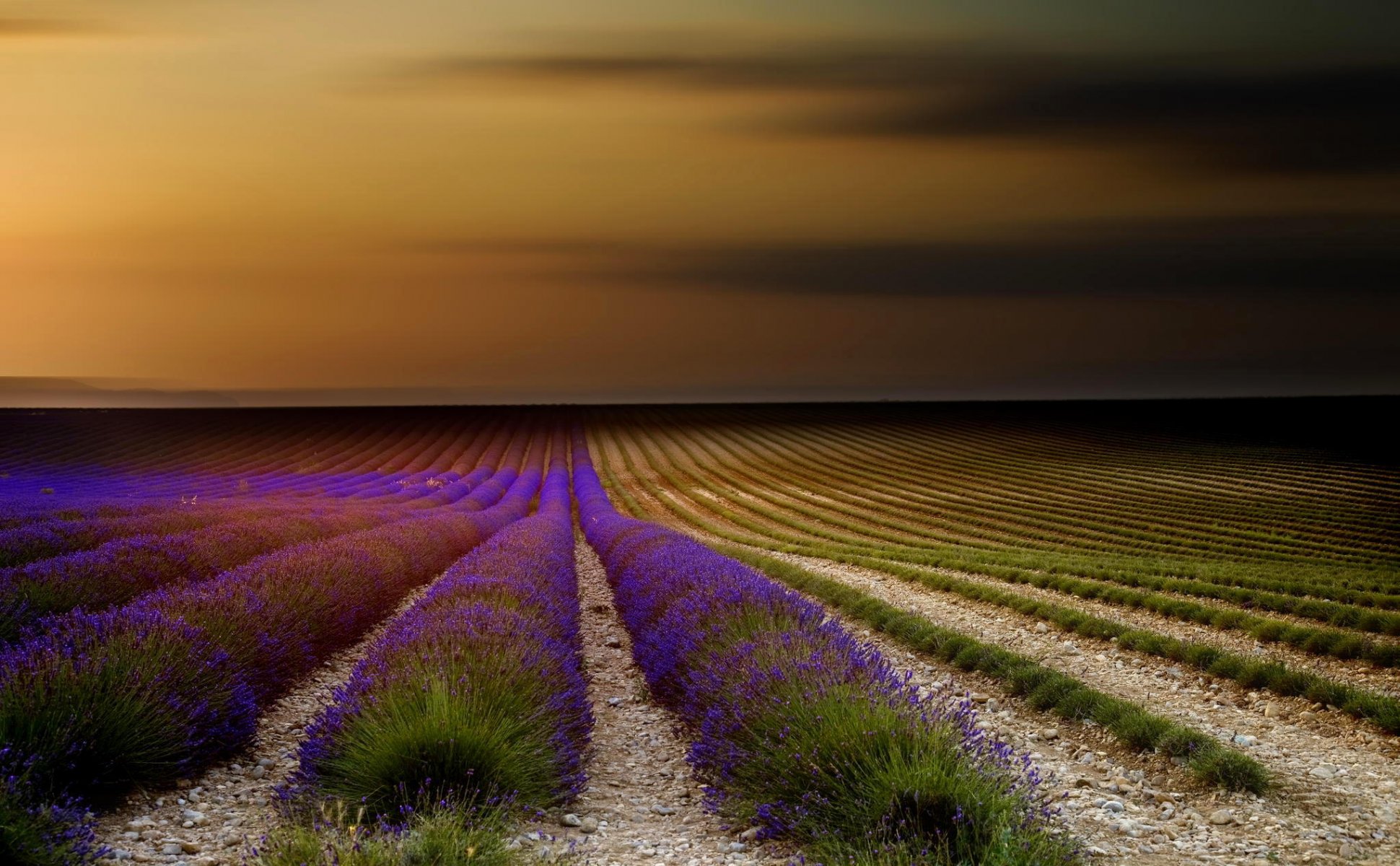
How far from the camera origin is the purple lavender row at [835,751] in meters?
3.65

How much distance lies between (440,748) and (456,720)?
170 mm

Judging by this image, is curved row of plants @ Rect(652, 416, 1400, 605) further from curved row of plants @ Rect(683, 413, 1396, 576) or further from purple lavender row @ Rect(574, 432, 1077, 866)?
purple lavender row @ Rect(574, 432, 1077, 866)

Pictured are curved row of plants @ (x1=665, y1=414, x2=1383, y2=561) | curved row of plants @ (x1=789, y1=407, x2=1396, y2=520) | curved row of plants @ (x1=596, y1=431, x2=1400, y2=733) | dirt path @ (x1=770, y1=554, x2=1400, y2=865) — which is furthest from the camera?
curved row of plants @ (x1=789, y1=407, x2=1396, y2=520)

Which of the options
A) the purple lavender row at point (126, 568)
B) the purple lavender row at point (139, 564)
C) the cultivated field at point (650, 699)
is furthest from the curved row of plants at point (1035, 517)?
the purple lavender row at point (126, 568)

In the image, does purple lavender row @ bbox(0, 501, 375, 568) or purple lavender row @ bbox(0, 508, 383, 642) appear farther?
purple lavender row @ bbox(0, 501, 375, 568)

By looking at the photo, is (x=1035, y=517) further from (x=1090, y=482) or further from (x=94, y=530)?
(x=94, y=530)

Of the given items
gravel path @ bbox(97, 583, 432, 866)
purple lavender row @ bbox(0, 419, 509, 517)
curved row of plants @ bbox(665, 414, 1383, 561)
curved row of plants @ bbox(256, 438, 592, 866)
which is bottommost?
curved row of plants @ bbox(665, 414, 1383, 561)

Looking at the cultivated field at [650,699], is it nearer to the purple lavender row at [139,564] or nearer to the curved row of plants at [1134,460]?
the purple lavender row at [139,564]

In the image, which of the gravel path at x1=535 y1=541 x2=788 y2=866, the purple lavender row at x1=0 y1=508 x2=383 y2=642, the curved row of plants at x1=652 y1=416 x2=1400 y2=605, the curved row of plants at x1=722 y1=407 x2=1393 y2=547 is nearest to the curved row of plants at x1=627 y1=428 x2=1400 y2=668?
the curved row of plants at x1=652 y1=416 x2=1400 y2=605

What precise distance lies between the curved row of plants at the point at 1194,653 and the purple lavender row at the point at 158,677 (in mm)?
8708

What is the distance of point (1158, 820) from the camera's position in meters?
4.86

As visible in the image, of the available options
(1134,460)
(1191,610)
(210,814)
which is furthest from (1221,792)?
(1134,460)

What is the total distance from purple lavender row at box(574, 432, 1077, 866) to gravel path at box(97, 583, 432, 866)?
2479mm

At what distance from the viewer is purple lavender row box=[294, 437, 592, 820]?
4.27m
